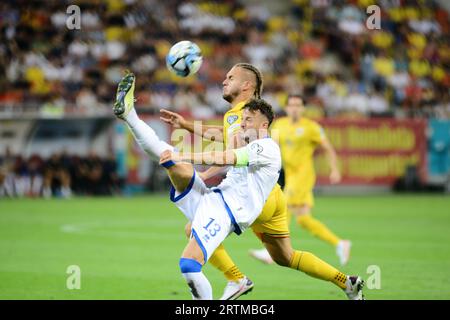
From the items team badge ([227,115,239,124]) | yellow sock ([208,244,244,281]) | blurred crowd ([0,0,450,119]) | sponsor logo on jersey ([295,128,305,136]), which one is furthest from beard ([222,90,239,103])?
blurred crowd ([0,0,450,119])

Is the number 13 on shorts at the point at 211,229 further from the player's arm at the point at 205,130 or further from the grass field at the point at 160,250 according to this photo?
the grass field at the point at 160,250

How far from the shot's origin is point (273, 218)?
823cm

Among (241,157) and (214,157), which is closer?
(214,157)

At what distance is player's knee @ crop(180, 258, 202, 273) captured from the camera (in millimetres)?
7035

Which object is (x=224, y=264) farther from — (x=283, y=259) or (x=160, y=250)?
(x=160, y=250)

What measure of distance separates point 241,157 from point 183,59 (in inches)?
57.0

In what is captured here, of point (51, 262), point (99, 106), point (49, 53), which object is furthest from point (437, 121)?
point (51, 262)

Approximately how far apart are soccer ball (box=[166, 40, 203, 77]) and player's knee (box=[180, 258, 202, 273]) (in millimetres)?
2053

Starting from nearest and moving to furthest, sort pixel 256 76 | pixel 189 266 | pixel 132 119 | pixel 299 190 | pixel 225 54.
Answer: pixel 189 266
pixel 132 119
pixel 256 76
pixel 299 190
pixel 225 54

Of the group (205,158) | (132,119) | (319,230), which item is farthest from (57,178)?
(205,158)

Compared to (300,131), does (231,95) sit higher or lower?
higher

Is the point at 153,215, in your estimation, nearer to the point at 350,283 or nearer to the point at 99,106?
the point at 99,106

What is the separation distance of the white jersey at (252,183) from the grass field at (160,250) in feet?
6.52

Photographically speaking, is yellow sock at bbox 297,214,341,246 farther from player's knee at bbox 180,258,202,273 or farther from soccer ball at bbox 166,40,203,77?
player's knee at bbox 180,258,202,273
